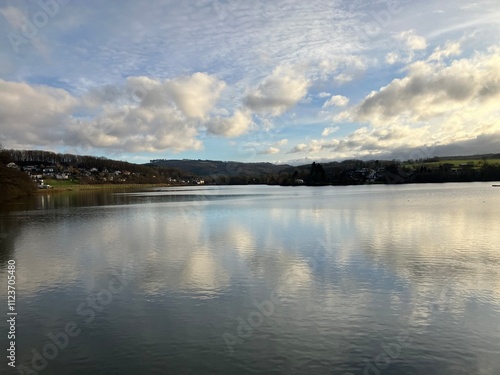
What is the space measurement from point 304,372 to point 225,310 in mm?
3732

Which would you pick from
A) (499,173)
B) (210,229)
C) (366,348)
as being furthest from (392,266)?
(499,173)

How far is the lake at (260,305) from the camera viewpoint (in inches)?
305

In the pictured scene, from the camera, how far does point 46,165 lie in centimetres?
16738

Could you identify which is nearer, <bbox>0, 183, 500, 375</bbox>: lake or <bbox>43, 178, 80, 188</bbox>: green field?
<bbox>0, 183, 500, 375</bbox>: lake

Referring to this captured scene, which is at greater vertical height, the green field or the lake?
the green field

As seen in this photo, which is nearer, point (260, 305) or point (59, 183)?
point (260, 305)

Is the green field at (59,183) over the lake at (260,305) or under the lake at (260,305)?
over

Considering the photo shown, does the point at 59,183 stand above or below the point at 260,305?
above

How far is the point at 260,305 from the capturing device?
1082cm

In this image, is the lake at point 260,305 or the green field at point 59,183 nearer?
the lake at point 260,305

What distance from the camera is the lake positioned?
25.5 feet

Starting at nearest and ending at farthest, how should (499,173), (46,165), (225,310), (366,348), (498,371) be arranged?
(498,371), (366,348), (225,310), (499,173), (46,165)

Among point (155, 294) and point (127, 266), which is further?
point (127, 266)

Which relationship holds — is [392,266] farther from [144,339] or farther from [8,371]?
[8,371]
